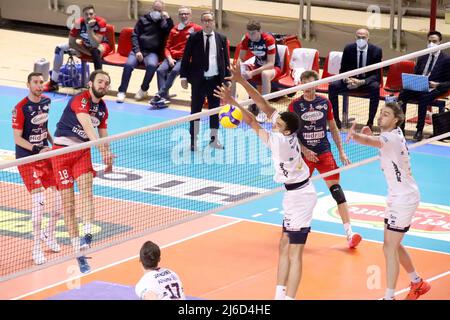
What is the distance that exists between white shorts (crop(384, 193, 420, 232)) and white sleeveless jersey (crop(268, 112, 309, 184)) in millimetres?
1090

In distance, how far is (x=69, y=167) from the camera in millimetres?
13984

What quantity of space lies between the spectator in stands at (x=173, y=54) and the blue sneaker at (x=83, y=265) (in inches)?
352

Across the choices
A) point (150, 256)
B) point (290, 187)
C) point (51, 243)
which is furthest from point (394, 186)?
point (51, 243)

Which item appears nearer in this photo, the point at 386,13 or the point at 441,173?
the point at 441,173

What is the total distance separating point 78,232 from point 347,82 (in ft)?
27.1

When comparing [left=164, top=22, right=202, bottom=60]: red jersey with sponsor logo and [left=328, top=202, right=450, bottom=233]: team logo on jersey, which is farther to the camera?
[left=164, top=22, right=202, bottom=60]: red jersey with sponsor logo

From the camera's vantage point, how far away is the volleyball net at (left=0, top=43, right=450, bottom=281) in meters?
14.3

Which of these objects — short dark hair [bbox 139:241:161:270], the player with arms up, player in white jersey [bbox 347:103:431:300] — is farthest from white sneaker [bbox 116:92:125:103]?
short dark hair [bbox 139:241:161:270]

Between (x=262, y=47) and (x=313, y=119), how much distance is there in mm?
7044

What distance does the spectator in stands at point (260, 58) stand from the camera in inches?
844

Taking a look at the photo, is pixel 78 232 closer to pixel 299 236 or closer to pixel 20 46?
pixel 299 236

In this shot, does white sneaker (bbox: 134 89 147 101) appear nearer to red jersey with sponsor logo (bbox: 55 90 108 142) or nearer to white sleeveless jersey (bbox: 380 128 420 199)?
red jersey with sponsor logo (bbox: 55 90 108 142)

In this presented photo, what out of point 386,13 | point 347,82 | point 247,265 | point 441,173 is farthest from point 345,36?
point 247,265

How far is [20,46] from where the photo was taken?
28266 millimetres
